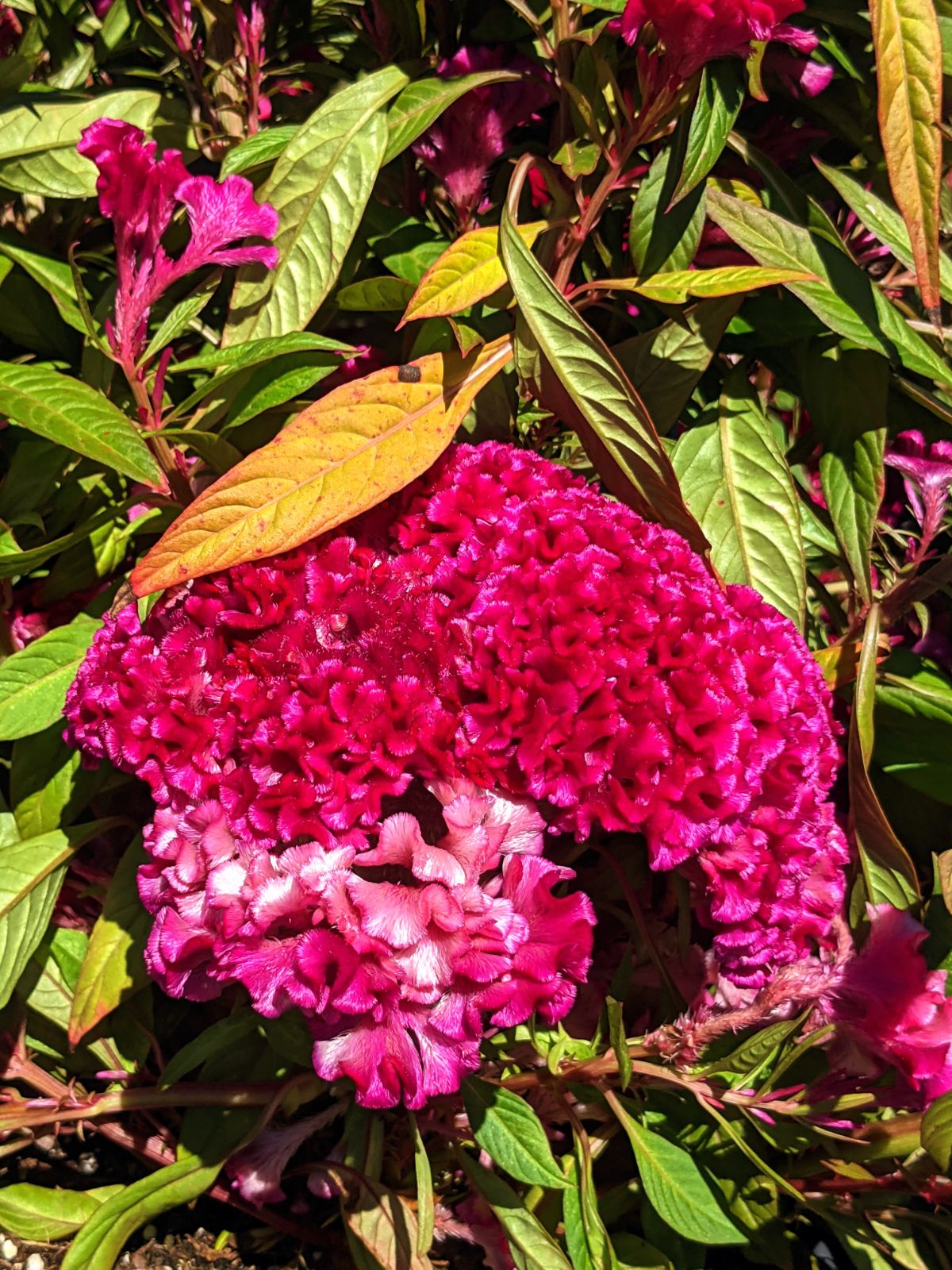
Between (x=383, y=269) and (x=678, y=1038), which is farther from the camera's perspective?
(x=383, y=269)

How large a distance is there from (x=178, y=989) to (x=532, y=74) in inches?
42.1

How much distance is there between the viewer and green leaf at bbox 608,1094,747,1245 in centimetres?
105

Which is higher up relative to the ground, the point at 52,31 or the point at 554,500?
the point at 52,31

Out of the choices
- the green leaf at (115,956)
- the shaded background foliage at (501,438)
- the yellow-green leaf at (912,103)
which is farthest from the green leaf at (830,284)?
→ the green leaf at (115,956)

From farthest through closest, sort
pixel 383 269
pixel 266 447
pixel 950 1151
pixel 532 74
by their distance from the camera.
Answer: pixel 383 269
pixel 532 74
pixel 266 447
pixel 950 1151

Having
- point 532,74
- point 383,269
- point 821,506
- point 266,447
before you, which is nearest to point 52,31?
point 383,269

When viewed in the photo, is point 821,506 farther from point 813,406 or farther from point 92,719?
point 92,719

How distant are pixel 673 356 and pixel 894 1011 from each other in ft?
2.42

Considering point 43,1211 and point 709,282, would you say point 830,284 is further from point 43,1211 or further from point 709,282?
point 43,1211

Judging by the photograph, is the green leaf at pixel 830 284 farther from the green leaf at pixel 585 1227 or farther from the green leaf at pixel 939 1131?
the green leaf at pixel 585 1227

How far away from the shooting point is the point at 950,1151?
86cm

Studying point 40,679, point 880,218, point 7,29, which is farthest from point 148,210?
point 880,218

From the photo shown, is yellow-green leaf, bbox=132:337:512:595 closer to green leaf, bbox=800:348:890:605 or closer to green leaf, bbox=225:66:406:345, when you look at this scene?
green leaf, bbox=225:66:406:345

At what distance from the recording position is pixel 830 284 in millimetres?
1207
